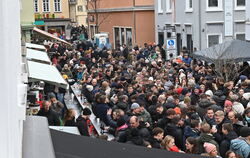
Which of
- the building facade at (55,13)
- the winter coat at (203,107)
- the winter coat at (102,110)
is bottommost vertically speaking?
the winter coat at (102,110)

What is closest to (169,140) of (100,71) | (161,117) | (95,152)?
(161,117)

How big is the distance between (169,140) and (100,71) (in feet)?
43.0

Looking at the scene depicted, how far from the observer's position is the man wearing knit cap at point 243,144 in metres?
7.87

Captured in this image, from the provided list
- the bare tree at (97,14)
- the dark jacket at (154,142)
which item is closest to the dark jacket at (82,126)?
the dark jacket at (154,142)

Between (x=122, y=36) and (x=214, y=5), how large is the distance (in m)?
19.3

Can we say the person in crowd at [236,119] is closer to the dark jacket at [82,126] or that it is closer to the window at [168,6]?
the dark jacket at [82,126]

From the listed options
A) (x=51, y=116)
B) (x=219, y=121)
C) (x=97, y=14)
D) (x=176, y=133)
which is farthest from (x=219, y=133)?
(x=97, y=14)

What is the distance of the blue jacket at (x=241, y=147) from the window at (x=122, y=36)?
38583 mm

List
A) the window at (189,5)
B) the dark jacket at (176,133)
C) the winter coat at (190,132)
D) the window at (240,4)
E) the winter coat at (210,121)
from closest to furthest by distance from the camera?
the winter coat at (190,132), the dark jacket at (176,133), the winter coat at (210,121), the window at (240,4), the window at (189,5)

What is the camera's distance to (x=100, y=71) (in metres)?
20.9

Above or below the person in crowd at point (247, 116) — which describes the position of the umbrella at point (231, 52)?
above

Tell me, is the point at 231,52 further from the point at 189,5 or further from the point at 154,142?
the point at 189,5

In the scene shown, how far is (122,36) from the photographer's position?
49.8m

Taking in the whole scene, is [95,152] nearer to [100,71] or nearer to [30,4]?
[30,4]
